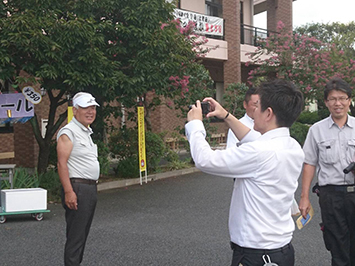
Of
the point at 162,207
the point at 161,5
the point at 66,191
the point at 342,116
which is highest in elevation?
the point at 161,5

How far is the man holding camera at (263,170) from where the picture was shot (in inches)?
93.4

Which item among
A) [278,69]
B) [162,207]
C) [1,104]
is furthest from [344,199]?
[278,69]

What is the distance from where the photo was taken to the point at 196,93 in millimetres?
13461

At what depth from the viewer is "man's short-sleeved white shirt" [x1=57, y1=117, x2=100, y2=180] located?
13.8ft

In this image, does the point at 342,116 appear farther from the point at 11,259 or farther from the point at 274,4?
the point at 274,4

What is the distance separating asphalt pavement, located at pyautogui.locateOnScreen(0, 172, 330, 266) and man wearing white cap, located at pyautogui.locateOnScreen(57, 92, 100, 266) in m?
1.10

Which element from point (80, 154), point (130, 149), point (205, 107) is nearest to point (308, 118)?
point (130, 149)

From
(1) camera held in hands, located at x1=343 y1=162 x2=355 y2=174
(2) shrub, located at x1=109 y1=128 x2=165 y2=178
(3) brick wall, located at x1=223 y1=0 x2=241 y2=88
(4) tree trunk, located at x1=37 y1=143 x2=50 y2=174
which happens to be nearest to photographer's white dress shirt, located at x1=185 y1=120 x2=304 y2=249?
(1) camera held in hands, located at x1=343 y1=162 x2=355 y2=174

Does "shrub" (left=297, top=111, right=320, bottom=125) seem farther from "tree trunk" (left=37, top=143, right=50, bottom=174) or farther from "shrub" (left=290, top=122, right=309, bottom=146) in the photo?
"tree trunk" (left=37, top=143, right=50, bottom=174)

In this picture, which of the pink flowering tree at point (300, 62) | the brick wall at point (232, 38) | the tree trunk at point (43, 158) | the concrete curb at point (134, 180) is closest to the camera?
the tree trunk at point (43, 158)

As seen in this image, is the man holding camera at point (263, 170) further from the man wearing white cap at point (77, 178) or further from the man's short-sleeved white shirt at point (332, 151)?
the man wearing white cap at point (77, 178)

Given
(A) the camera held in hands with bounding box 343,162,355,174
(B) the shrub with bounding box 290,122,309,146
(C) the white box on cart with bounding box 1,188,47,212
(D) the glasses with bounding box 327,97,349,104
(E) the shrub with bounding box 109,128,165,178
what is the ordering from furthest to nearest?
1. (B) the shrub with bounding box 290,122,309,146
2. (E) the shrub with bounding box 109,128,165,178
3. (C) the white box on cart with bounding box 1,188,47,212
4. (D) the glasses with bounding box 327,97,349,104
5. (A) the camera held in hands with bounding box 343,162,355,174

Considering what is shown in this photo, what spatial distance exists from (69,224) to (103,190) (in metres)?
6.28

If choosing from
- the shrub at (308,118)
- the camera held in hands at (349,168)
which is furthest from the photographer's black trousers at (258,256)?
the shrub at (308,118)
